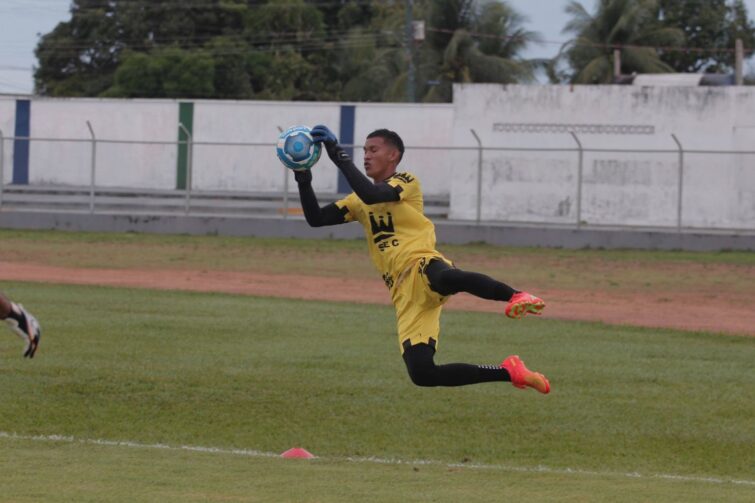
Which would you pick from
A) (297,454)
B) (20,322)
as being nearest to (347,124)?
(297,454)

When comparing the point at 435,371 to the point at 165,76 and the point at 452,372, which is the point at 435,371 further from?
the point at 165,76

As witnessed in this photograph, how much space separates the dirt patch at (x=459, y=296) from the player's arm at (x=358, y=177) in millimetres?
10638

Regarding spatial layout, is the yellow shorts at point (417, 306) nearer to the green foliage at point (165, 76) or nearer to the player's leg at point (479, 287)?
the player's leg at point (479, 287)

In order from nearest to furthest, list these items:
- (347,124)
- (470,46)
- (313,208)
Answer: (313,208), (347,124), (470,46)

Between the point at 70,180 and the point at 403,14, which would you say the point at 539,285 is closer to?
the point at 70,180

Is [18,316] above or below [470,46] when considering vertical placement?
below

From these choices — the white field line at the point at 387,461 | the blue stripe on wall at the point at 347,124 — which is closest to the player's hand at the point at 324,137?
the white field line at the point at 387,461

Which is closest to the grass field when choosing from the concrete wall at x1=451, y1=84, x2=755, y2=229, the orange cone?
the orange cone

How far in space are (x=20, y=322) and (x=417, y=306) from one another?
9.39 feet

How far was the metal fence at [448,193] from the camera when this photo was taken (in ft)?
107

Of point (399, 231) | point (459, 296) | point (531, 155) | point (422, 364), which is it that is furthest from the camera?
point (531, 155)

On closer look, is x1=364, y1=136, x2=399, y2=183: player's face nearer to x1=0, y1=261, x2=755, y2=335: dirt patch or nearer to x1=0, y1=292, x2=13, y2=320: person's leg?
x1=0, y1=292, x2=13, y2=320: person's leg

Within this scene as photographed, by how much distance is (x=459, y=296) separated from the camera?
74.4 ft

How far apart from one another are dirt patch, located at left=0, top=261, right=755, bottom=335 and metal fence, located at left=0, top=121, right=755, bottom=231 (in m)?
8.04
